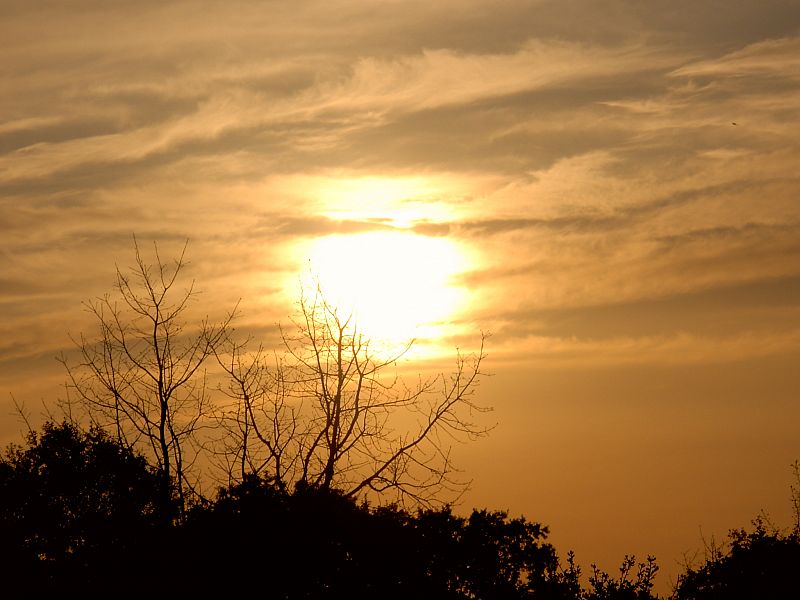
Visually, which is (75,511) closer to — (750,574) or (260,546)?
(260,546)

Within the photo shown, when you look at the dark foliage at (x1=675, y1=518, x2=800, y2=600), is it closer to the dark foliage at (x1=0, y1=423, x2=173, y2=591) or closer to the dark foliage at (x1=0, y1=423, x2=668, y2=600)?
the dark foliage at (x1=0, y1=423, x2=668, y2=600)

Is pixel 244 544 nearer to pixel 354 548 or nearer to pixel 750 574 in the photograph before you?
pixel 354 548

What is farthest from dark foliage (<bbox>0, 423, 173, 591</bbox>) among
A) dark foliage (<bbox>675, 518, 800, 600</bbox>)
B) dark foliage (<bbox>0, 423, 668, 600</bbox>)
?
dark foliage (<bbox>675, 518, 800, 600</bbox>)

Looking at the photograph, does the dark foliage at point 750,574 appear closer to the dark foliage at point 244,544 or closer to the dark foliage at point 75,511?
the dark foliage at point 244,544

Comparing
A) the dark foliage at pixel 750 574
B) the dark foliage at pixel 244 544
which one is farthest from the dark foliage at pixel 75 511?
the dark foliage at pixel 750 574

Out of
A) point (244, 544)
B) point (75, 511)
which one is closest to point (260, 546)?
point (244, 544)

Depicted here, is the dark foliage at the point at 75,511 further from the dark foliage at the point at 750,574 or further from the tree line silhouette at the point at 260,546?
the dark foliage at the point at 750,574

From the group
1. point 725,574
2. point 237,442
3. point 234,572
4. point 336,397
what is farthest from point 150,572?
point 725,574

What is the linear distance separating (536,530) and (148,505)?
32.0ft

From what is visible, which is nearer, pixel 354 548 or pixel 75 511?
pixel 354 548

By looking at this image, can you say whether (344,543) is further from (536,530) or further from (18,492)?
(18,492)

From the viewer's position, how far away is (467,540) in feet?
88.3

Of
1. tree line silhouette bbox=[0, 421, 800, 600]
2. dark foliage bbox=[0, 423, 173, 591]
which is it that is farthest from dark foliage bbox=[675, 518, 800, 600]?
dark foliage bbox=[0, 423, 173, 591]

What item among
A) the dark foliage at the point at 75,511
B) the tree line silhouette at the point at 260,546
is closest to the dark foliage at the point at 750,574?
the tree line silhouette at the point at 260,546
